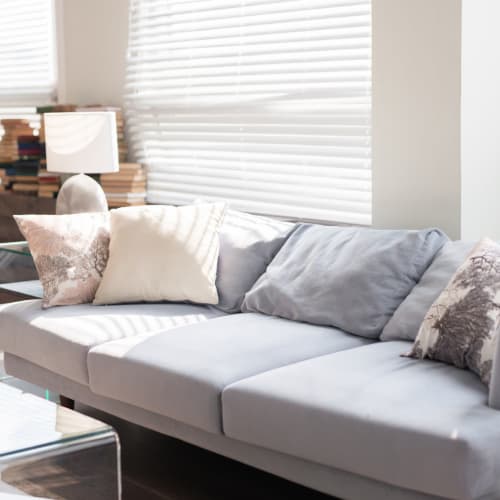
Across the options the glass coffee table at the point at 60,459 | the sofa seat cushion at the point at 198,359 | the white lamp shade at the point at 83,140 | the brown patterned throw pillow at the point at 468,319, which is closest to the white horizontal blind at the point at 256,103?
the white lamp shade at the point at 83,140

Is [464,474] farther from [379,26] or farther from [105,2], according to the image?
[105,2]

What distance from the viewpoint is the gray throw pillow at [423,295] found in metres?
3.14

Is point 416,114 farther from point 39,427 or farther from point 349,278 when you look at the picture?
point 39,427

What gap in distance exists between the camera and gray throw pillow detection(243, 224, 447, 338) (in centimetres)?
331

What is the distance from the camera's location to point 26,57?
633cm

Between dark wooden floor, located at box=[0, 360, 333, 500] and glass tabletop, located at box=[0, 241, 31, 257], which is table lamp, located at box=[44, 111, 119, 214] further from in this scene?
dark wooden floor, located at box=[0, 360, 333, 500]

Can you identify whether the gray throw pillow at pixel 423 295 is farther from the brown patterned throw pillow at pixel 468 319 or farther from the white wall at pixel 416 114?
the white wall at pixel 416 114

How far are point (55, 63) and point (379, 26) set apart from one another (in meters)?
Result: 2.84


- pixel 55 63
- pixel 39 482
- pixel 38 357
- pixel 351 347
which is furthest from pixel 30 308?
pixel 55 63

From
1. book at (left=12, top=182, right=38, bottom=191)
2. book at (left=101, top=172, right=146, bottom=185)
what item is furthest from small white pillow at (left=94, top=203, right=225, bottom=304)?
book at (left=12, top=182, right=38, bottom=191)

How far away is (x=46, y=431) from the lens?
2367 millimetres

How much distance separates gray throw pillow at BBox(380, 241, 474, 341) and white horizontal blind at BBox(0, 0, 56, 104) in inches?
143

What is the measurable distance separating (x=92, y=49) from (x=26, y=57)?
80 centimetres

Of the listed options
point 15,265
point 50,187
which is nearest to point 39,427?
point 15,265
